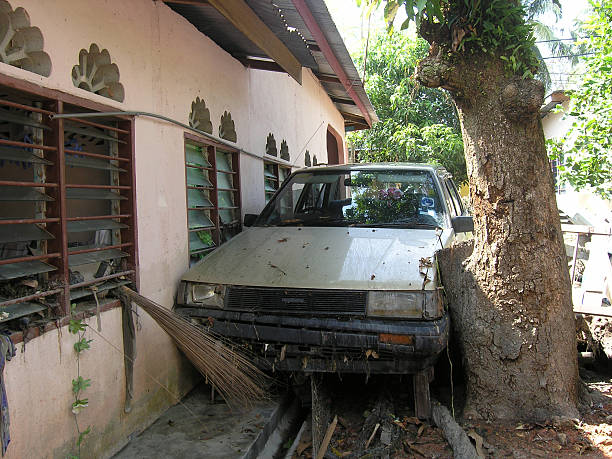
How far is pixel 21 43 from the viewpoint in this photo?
277 centimetres

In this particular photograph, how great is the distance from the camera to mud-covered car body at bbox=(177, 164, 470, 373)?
3.50 meters

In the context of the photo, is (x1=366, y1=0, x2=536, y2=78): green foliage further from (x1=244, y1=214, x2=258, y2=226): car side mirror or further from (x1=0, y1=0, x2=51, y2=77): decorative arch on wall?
(x1=244, y1=214, x2=258, y2=226): car side mirror

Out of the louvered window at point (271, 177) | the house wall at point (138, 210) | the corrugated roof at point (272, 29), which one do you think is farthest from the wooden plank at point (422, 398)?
the louvered window at point (271, 177)

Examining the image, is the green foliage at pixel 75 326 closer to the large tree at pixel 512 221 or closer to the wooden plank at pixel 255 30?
the wooden plank at pixel 255 30

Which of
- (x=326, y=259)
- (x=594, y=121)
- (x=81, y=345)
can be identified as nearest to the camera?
(x=81, y=345)

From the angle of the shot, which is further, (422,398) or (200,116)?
(200,116)

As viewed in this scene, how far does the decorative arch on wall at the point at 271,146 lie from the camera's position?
7439 millimetres

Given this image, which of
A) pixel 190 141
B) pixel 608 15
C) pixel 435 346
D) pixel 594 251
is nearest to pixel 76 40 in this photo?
pixel 190 141

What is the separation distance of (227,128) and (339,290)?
9.48ft

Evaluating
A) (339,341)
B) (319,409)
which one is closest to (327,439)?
(319,409)

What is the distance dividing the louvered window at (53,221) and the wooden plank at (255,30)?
1111 millimetres

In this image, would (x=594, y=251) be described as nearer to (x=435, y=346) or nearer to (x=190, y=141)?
(x=435, y=346)

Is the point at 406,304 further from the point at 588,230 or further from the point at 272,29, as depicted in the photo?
the point at 272,29

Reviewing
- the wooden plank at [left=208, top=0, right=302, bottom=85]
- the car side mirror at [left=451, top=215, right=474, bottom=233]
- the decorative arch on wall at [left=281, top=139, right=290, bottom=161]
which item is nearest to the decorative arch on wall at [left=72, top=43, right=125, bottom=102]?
the wooden plank at [left=208, top=0, right=302, bottom=85]
